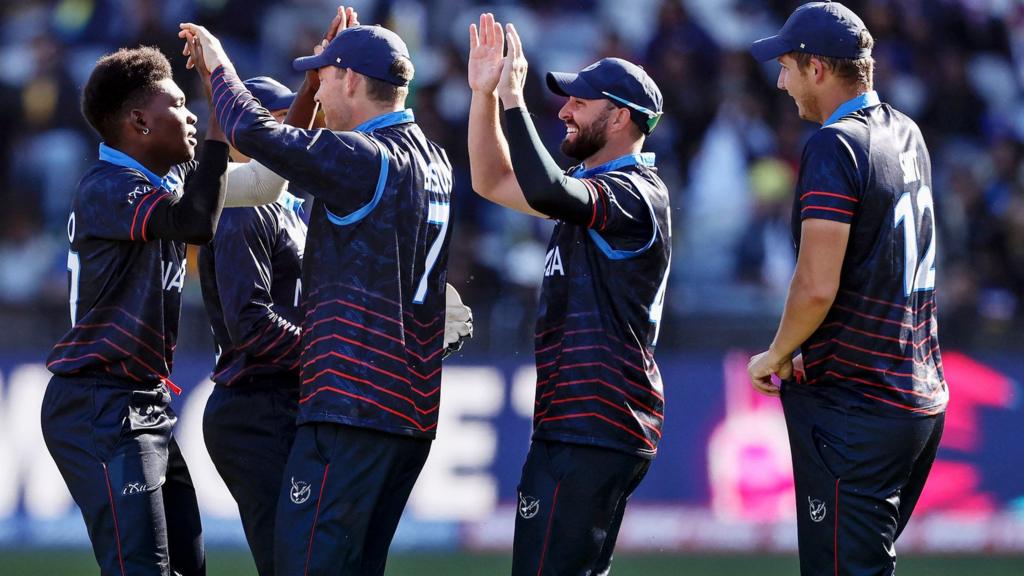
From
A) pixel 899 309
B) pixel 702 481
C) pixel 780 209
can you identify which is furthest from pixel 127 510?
pixel 780 209

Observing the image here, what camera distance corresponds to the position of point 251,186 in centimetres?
541

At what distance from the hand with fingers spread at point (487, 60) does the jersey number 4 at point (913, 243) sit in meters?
1.47

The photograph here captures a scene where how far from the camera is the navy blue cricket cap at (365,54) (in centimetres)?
485

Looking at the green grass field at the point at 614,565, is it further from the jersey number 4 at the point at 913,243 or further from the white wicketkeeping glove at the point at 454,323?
the jersey number 4 at the point at 913,243

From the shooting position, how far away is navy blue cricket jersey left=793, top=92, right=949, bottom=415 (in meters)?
4.71

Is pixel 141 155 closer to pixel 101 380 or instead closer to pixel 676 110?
pixel 101 380

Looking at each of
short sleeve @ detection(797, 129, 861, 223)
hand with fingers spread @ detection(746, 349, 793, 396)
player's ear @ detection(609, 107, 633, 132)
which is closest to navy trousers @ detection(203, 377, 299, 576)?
player's ear @ detection(609, 107, 633, 132)

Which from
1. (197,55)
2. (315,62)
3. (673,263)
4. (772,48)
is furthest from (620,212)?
(673,263)

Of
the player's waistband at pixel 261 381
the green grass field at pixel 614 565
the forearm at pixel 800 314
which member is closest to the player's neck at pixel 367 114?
the player's waistband at pixel 261 381

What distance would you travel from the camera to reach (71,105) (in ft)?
38.2

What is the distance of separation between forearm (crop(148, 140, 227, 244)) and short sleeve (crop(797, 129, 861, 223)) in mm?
2009

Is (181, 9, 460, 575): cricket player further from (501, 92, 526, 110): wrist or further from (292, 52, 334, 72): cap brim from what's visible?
(501, 92, 526, 110): wrist

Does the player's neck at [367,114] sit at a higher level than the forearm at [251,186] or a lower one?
higher

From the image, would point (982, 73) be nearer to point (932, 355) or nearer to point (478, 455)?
point (478, 455)
